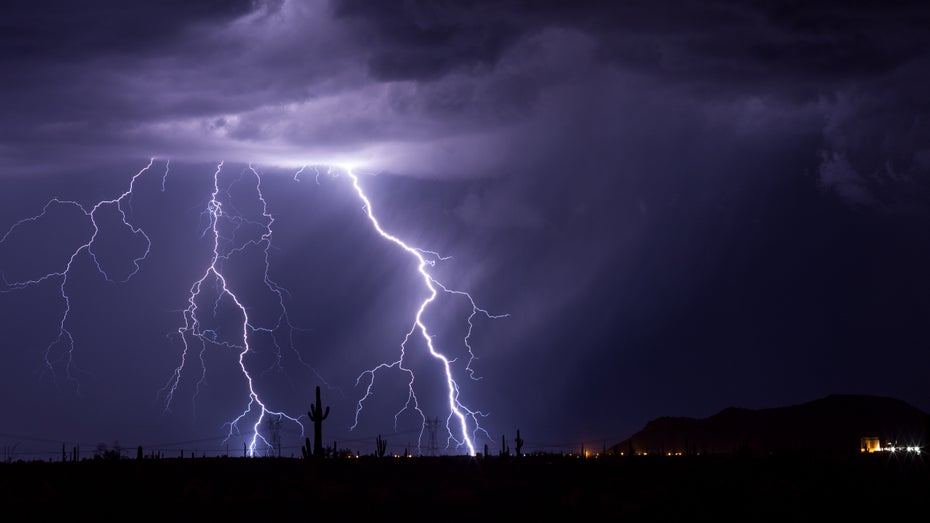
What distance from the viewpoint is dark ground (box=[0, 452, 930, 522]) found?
35156mm

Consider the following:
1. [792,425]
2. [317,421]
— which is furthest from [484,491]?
[792,425]

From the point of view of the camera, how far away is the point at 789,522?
32250mm

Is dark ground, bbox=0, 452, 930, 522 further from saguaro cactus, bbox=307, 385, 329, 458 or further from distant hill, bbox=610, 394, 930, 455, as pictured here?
distant hill, bbox=610, 394, 930, 455

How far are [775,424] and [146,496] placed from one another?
128 m

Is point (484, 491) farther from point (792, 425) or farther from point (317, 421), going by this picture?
point (792, 425)

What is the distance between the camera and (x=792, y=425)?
511 feet

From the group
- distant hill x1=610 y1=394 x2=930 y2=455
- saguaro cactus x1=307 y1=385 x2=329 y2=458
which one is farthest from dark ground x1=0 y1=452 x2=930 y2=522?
distant hill x1=610 y1=394 x2=930 y2=455

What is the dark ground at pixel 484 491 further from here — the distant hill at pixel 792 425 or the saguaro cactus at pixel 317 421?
the distant hill at pixel 792 425

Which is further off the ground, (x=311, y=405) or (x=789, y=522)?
(x=311, y=405)

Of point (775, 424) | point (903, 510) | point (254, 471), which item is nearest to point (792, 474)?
point (903, 510)

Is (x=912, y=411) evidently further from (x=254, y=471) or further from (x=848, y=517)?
(x=848, y=517)

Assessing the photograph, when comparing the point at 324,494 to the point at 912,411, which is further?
the point at 912,411

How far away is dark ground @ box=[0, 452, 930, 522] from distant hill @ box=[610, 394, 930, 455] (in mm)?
93684

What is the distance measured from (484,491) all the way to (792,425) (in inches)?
4709
